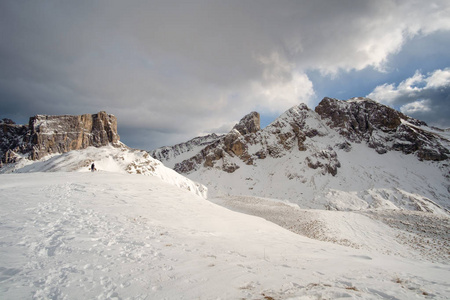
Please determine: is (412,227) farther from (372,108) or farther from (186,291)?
(372,108)

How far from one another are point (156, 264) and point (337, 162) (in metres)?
80.7

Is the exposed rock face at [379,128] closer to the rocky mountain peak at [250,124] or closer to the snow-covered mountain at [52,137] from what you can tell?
the rocky mountain peak at [250,124]

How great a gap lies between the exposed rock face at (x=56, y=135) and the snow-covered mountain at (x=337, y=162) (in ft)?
156

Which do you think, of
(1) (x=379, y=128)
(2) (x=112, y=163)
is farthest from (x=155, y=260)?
(1) (x=379, y=128)

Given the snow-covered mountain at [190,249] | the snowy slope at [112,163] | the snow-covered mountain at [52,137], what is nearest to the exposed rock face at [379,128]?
the snow-covered mountain at [190,249]

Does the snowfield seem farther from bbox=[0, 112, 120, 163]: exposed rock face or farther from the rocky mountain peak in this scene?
the rocky mountain peak

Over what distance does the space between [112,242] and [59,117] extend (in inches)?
5027

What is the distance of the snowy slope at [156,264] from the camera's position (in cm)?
384

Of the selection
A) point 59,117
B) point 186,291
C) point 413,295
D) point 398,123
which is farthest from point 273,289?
point 59,117

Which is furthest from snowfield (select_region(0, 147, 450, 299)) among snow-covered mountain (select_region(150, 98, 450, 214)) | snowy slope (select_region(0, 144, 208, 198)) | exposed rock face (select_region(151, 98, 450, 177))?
exposed rock face (select_region(151, 98, 450, 177))

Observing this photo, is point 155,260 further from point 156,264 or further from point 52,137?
point 52,137

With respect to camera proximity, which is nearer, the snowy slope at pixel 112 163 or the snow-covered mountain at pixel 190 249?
the snow-covered mountain at pixel 190 249

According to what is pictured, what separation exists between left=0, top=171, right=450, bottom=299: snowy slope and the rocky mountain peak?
117 meters

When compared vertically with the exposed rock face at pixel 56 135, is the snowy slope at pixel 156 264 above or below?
below
